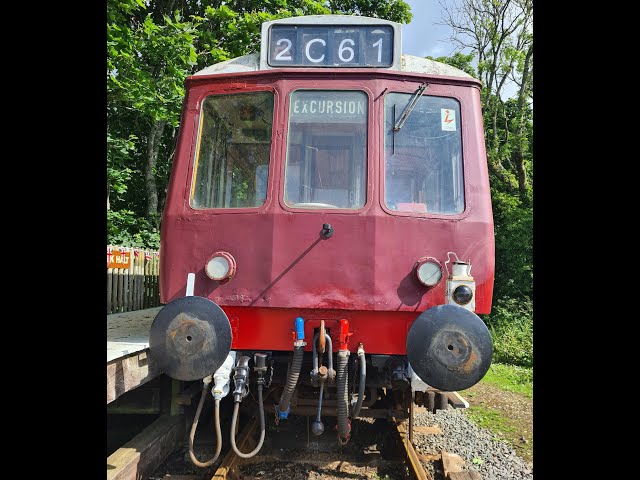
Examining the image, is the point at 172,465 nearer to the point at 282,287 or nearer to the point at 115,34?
the point at 282,287

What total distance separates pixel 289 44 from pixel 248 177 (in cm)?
103

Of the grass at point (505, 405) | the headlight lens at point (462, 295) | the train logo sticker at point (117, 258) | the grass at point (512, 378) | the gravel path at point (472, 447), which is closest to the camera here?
the headlight lens at point (462, 295)

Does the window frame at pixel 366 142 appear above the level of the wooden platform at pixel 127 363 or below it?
above

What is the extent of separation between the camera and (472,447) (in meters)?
4.75

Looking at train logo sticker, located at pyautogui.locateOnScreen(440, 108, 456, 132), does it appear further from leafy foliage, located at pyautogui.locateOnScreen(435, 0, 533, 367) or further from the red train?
leafy foliage, located at pyautogui.locateOnScreen(435, 0, 533, 367)

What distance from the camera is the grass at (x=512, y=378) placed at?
26.0ft

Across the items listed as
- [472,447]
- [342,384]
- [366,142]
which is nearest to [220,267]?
[342,384]

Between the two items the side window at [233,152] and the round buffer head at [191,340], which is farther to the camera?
the side window at [233,152]

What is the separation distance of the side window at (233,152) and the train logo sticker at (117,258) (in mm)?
3813

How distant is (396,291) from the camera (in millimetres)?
3383

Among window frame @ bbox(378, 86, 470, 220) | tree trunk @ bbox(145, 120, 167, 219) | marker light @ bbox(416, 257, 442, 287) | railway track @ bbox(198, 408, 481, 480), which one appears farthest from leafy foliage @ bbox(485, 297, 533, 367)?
tree trunk @ bbox(145, 120, 167, 219)

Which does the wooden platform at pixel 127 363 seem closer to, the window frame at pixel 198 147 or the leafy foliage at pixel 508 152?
the window frame at pixel 198 147

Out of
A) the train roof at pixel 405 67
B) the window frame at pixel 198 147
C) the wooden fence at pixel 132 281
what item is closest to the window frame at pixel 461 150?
the train roof at pixel 405 67
